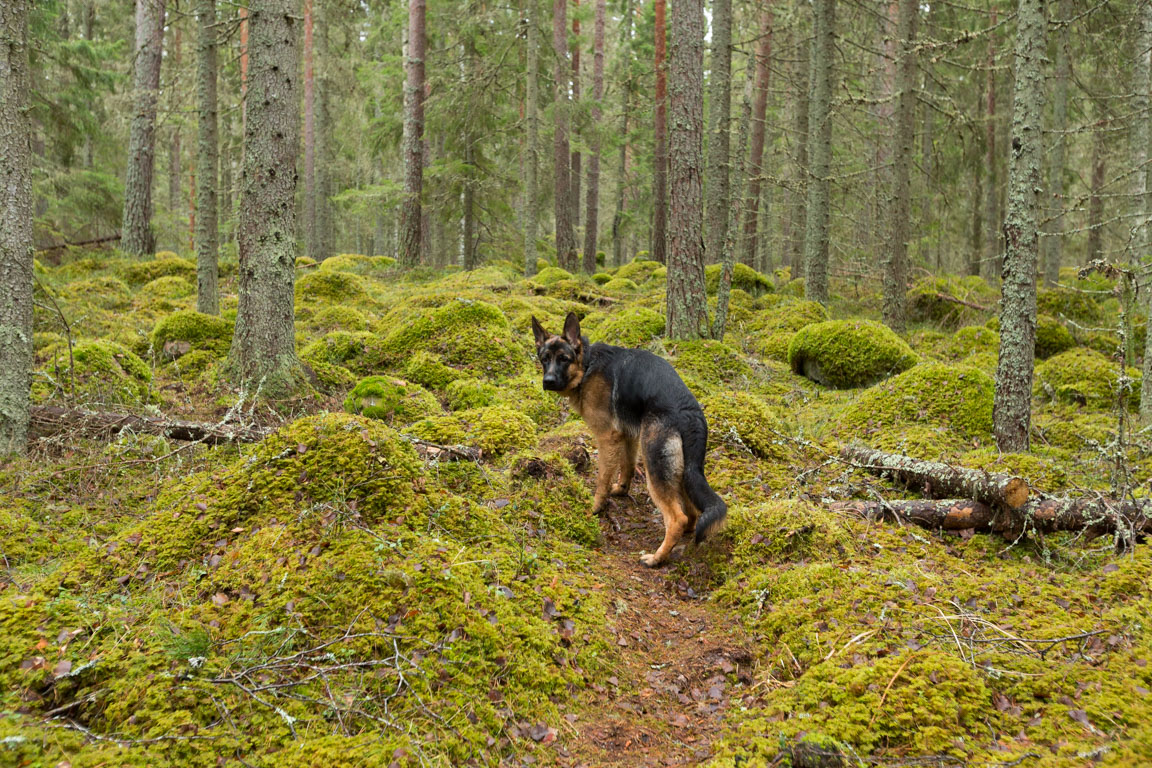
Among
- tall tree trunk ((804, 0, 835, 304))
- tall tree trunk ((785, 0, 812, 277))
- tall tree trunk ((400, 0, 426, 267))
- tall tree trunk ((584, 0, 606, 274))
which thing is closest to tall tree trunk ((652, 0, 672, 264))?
tall tree trunk ((584, 0, 606, 274))

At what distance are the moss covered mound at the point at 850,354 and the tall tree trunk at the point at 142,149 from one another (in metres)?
17.2

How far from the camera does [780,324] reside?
12.5 metres

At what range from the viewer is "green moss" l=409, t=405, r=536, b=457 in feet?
17.9

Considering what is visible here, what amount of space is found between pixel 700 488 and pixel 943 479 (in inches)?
85.6

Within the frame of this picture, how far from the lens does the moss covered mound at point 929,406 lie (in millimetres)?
6875

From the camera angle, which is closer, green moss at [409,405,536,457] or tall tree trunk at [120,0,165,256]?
green moss at [409,405,536,457]

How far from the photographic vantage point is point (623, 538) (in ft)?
17.6

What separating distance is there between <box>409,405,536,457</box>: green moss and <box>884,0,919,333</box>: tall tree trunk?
1041cm

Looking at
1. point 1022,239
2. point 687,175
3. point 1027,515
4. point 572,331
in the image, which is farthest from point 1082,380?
point 572,331

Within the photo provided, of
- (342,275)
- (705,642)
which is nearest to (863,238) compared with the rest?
(342,275)

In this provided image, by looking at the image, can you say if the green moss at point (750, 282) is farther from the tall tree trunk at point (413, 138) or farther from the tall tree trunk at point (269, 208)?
the tall tree trunk at point (269, 208)

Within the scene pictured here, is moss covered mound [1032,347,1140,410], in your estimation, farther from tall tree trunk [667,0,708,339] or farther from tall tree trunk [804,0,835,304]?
tall tree trunk [667,0,708,339]

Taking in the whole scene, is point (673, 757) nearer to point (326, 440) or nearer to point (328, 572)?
point (328, 572)

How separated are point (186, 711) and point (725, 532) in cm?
359
